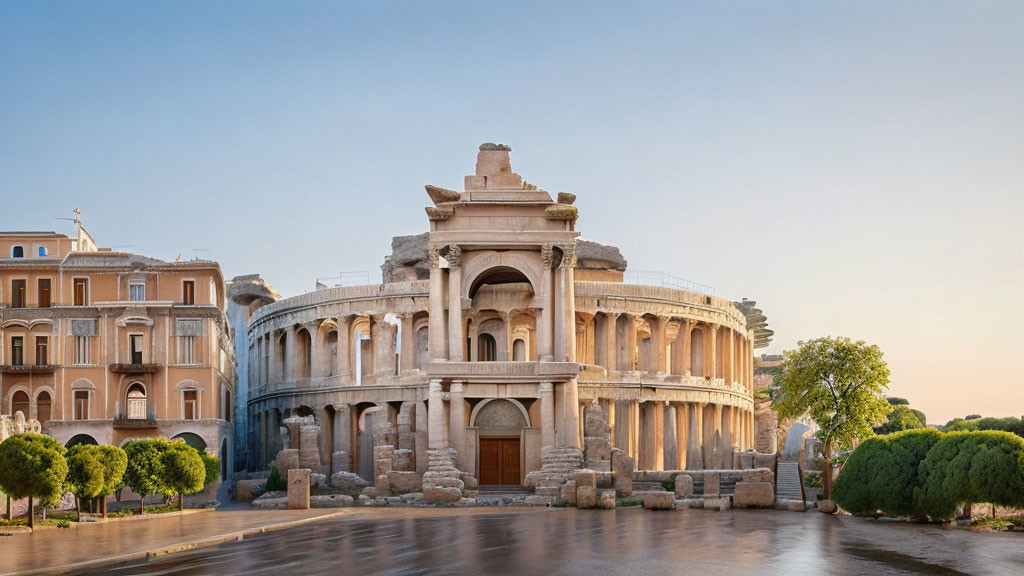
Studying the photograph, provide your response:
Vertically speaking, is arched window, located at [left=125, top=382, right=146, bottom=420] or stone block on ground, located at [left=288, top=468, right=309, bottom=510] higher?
arched window, located at [left=125, top=382, right=146, bottom=420]

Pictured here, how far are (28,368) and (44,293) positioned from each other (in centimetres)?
444

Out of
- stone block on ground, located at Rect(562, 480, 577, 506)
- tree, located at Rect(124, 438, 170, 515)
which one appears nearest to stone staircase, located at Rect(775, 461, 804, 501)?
stone block on ground, located at Rect(562, 480, 577, 506)

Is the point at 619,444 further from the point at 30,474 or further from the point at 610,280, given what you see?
the point at 30,474

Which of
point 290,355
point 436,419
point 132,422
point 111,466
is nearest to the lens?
point 111,466

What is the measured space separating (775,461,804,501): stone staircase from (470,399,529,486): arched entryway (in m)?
12.6

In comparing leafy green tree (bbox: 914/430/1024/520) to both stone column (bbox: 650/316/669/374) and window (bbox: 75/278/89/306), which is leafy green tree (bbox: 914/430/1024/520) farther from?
window (bbox: 75/278/89/306)

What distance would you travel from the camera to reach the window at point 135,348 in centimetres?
6191

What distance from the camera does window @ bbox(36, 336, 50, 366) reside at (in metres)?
61.4

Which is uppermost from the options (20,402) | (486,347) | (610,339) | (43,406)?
(610,339)

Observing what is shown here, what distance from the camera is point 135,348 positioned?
6209 centimetres

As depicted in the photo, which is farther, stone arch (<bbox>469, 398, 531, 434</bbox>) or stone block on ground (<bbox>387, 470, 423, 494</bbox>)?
stone arch (<bbox>469, 398, 531, 434</bbox>)

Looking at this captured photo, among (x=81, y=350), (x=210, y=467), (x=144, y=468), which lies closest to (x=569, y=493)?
(x=210, y=467)

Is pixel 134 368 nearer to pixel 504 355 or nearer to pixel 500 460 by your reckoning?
pixel 500 460

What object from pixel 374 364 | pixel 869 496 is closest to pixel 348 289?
pixel 374 364
